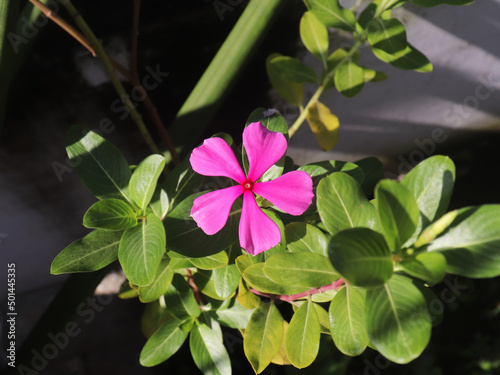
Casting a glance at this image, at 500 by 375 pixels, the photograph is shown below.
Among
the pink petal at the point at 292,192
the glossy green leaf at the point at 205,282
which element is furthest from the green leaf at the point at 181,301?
the pink petal at the point at 292,192

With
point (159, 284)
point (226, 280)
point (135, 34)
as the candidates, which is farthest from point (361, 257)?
point (135, 34)

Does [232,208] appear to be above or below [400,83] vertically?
above

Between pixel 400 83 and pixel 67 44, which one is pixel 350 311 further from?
pixel 400 83

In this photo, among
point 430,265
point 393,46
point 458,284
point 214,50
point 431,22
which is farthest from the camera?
point 458,284

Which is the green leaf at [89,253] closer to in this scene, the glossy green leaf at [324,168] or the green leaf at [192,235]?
the green leaf at [192,235]

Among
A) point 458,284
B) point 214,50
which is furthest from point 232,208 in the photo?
point 458,284

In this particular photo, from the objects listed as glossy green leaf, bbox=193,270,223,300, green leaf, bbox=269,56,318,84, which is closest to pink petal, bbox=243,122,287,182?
glossy green leaf, bbox=193,270,223,300

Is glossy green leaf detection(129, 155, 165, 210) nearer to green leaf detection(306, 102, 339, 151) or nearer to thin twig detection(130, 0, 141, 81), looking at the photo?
thin twig detection(130, 0, 141, 81)
